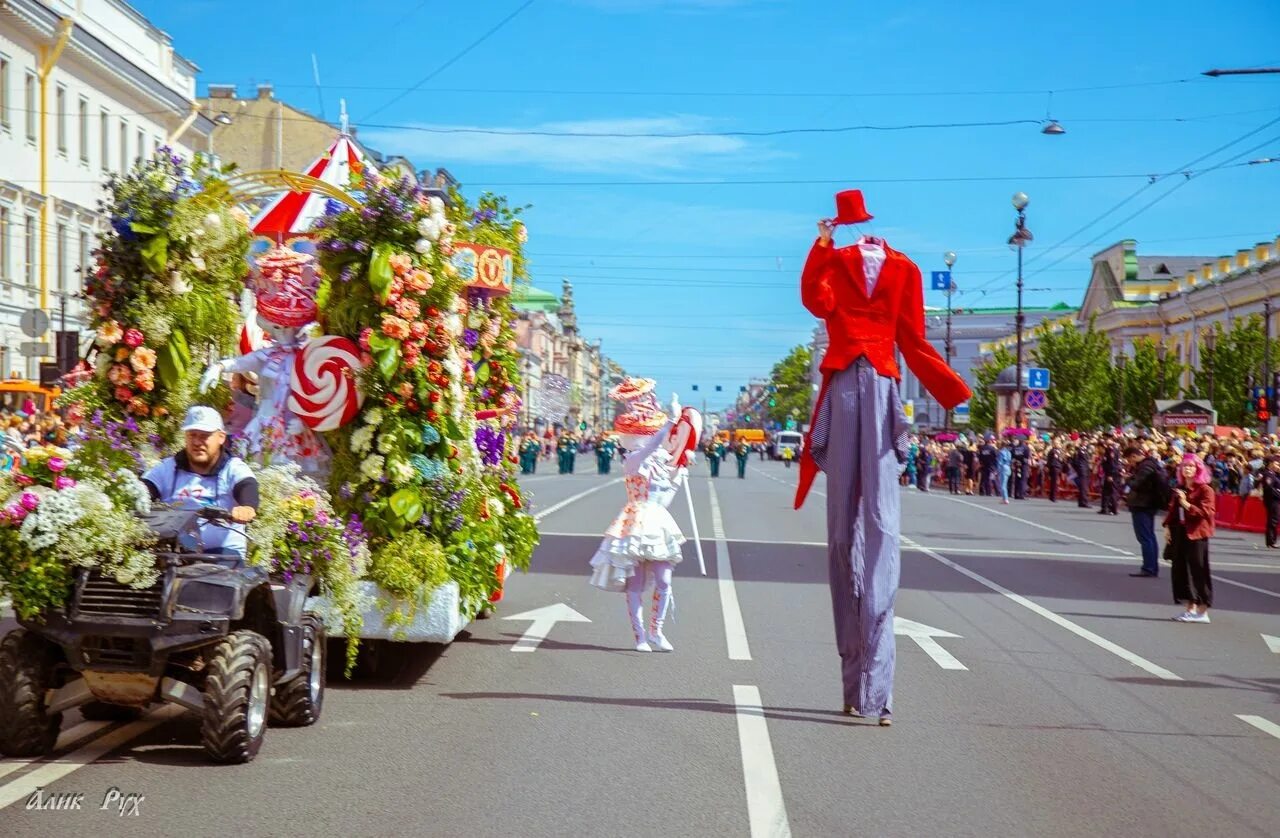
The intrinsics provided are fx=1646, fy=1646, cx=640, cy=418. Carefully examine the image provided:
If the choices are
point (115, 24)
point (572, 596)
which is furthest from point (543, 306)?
point (572, 596)

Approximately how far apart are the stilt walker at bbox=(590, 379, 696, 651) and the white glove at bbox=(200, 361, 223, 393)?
118 inches

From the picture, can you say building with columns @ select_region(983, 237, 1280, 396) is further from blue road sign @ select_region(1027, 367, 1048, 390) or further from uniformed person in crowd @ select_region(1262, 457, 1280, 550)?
uniformed person in crowd @ select_region(1262, 457, 1280, 550)

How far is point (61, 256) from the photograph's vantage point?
147 ft

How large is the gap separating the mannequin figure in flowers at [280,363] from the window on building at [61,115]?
35692 millimetres

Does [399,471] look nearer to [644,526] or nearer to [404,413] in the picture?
[404,413]

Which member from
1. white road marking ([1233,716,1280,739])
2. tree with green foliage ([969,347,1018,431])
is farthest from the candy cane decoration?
tree with green foliage ([969,347,1018,431])

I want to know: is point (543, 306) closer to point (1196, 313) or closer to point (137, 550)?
point (1196, 313)

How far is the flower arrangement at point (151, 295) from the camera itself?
10461 mm

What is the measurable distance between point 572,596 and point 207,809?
9.65 meters

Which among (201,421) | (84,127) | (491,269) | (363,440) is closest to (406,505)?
(363,440)

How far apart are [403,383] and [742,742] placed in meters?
3.29

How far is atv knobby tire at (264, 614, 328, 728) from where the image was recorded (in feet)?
28.6

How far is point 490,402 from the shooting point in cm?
1292

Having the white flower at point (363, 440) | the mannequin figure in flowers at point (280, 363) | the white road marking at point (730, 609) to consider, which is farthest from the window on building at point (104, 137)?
the white flower at point (363, 440)
